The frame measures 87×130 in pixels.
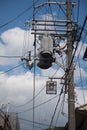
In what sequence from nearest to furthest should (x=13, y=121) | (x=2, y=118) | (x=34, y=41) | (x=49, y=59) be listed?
(x=49, y=59) < (x=34, y=41) < (x=2, y=118) < (x=13, y=121)

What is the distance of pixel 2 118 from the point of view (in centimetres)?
3822

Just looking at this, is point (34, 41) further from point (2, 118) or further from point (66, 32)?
point (2, 118)

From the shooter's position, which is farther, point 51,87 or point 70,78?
point 51,87

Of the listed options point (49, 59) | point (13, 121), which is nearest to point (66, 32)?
point (49, 59)

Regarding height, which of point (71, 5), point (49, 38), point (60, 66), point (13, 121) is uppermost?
point (71, 5)

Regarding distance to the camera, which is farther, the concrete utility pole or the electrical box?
the electrical box

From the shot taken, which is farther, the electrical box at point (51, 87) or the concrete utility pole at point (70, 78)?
the electrical box at point (51, 87)

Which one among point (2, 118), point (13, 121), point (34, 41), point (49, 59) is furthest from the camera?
point (13, 121)

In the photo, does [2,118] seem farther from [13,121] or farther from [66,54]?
[66,54]

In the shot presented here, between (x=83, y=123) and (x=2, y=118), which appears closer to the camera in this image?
(x=83, y=123)

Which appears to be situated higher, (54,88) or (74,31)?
(74,31)

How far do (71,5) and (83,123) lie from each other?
24.5 ft

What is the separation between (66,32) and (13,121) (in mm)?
32071

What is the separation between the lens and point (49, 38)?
2050 cm
